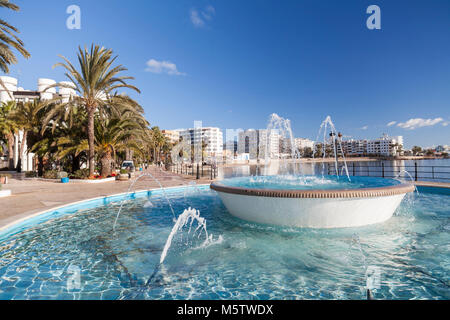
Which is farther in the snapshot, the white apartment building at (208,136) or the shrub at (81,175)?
the white apartment building at (208,136)

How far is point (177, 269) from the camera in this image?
4.23 metres

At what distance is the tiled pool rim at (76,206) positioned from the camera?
21.2 feet

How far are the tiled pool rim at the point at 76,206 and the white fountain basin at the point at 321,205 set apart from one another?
5892mm

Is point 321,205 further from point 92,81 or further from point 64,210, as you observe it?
point 92,81

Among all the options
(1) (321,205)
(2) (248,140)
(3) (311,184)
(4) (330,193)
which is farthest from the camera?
(2) (248,140)

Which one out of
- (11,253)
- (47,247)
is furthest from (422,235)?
(11,253)

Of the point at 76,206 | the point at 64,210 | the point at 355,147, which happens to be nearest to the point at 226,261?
the point at 64,210

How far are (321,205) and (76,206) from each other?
890 cm

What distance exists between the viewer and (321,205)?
5840 millimetres

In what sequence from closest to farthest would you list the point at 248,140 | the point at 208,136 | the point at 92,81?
the point at 92,81
the point at 208,136
the point at 248,140

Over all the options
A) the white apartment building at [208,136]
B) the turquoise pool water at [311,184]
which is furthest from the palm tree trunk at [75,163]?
the white apartment building at [208,136]

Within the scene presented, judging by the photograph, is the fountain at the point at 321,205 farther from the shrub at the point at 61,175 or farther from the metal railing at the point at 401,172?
the shrub at the point at 61,175

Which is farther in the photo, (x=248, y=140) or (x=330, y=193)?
(x=248, y=140)

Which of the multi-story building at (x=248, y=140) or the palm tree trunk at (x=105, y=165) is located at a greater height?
the multi-story building at (x=248, y=140)
